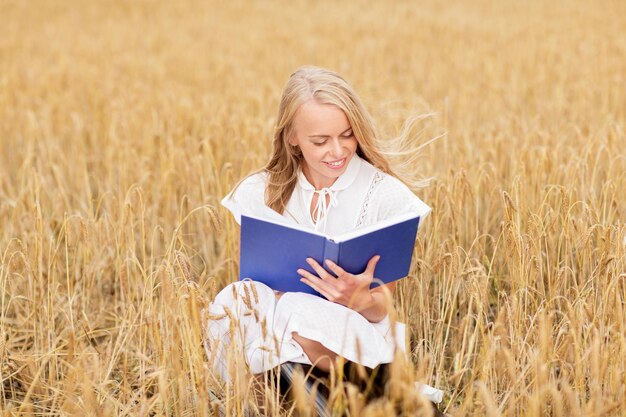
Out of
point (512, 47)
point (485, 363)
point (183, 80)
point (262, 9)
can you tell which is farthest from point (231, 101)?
point (262, 9)

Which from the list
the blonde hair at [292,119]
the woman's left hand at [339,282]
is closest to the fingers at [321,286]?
the woman's left hand at [339,282]

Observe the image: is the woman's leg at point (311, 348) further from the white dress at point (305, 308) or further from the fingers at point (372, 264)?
the fingers at point (372, 264)

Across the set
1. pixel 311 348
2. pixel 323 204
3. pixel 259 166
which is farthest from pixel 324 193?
pixel 259 166

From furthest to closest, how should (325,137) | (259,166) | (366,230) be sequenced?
1. (259,166)
2. (325,137)
3. (366,230)

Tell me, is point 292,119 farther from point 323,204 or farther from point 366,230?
point 366,230

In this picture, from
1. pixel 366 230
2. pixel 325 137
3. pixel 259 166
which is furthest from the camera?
pixel 259 166

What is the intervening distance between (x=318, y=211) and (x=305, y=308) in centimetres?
34

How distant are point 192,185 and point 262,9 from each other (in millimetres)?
6962

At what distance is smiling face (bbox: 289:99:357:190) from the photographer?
1.90 meters

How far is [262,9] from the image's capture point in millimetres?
9508

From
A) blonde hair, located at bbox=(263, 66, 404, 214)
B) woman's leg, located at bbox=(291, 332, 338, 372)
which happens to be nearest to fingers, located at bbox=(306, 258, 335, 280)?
woman's leg, located at bbox=(291, 332, 338, 372)

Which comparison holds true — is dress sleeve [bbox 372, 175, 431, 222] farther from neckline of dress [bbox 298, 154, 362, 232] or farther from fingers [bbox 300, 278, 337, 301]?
fingers [bbox 300, 278, 337, 301]

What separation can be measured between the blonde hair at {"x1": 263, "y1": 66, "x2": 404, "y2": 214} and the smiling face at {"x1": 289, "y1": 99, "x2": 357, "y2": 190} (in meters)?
0.02

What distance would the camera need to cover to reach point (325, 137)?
1.92m
